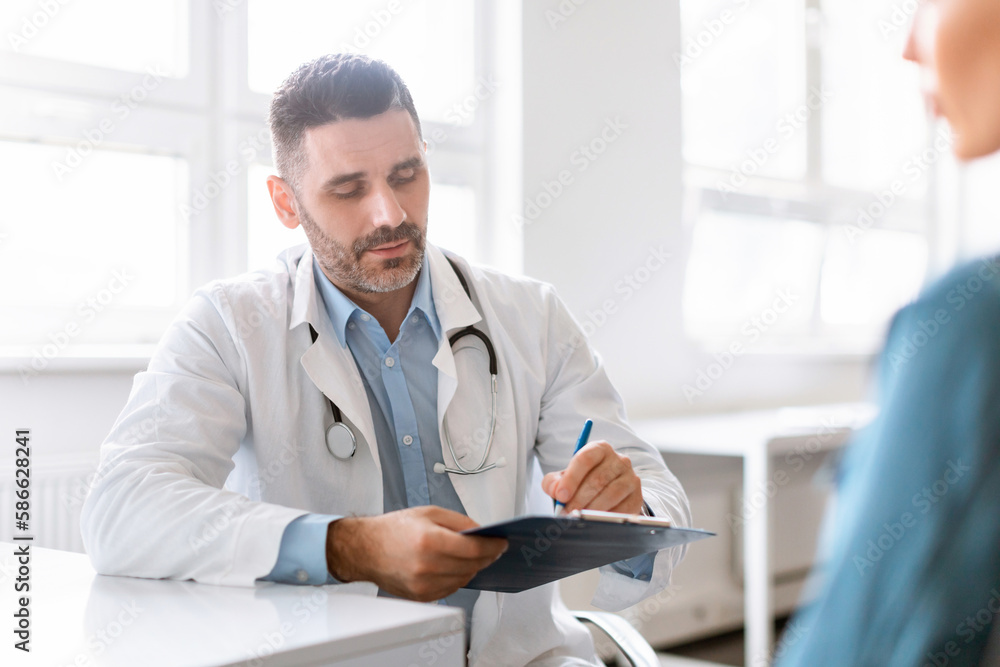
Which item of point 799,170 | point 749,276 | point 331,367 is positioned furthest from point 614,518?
point 799,170

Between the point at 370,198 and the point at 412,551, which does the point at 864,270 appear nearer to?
the point at 370,198

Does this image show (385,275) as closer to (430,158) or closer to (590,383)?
(590,383)

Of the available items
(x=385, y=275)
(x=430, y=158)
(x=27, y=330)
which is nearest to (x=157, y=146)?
(x=27, y=330)

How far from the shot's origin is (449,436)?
1431 mm

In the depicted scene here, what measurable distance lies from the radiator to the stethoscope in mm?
853

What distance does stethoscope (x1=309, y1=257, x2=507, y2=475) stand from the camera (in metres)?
1.34

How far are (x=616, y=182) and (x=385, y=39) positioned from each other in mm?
923

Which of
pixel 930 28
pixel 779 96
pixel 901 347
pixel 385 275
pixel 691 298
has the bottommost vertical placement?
pixel 691 298

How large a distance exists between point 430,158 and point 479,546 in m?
2.00

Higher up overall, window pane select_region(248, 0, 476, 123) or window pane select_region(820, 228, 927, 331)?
window pane select_region(248, 0, 476, 123)

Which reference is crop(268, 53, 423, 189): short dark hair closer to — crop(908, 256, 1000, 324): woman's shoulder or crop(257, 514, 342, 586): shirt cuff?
crop(257, 514, 342, 586): shirt cuff

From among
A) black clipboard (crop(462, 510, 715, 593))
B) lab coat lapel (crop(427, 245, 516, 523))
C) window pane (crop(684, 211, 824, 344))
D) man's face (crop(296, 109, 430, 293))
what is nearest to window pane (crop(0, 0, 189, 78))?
man's face (crop(296, 109, 430, 293))

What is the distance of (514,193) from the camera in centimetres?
286

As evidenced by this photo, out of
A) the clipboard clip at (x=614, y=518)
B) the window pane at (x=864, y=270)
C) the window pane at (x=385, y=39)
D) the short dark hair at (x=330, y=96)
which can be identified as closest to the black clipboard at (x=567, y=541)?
the clipboard clip at (x=614, y=518)
